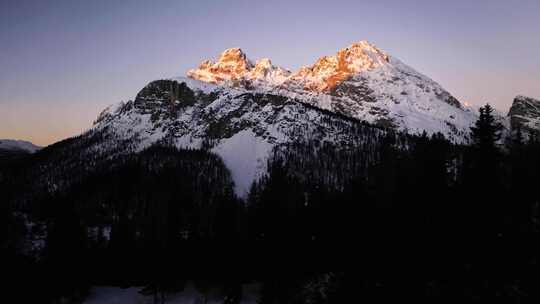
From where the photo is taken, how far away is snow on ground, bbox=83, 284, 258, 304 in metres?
49.9

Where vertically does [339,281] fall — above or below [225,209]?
below

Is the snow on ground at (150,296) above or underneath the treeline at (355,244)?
underneath

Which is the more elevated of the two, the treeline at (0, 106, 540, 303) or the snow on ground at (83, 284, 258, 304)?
the treeline at (0, 106, 540, 303)

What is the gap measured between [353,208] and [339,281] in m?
6.96

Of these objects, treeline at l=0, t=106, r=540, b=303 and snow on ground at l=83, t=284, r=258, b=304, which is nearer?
treeline at l=0, t=106, r=540, b=303

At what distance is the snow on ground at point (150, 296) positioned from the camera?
49.9 meters

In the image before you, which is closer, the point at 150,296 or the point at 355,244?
the point at 355,244

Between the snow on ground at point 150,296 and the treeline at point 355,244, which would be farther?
the snow on ground at point 150,296

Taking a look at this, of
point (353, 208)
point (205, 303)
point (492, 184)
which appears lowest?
point (205, 303)

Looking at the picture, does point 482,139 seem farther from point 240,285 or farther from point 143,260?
point 143,260

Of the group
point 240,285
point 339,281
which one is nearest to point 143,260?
point 240,285

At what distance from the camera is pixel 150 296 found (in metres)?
53.5

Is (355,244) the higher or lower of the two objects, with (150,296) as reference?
higher

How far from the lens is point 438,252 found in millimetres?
36031
